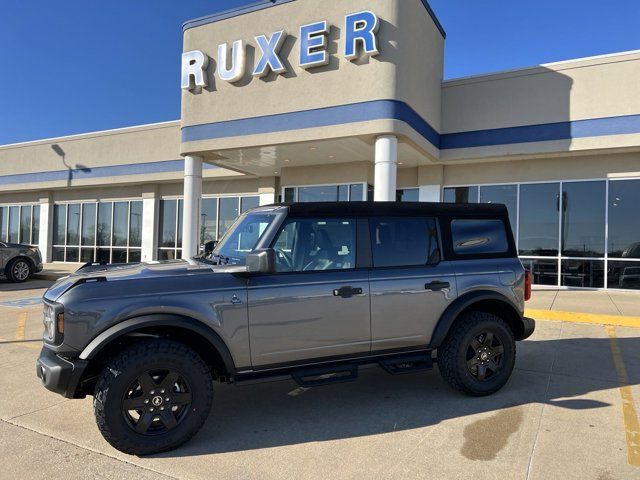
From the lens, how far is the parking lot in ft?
10.6

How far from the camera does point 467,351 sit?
457cm

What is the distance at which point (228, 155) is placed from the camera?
46.4ft

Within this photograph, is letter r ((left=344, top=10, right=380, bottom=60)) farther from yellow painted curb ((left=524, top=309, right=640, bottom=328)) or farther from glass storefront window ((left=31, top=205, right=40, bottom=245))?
glass storefront window ((left=31, top=205, right=40, bottom=245))

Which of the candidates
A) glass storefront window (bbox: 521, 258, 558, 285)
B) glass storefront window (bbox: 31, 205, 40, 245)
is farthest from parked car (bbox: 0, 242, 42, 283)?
glass storefront window (bbox: 521, 258, 558, 285)

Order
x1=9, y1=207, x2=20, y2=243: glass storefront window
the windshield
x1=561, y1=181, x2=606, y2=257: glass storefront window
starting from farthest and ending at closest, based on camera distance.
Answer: x1=9, y1=207, x2=20, y2=243: glass storefront window
x1=561, y1=181, x2=606, y2=257: glass storefront window
the windshield

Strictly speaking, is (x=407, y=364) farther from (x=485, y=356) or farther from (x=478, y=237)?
(x=478, y=237)

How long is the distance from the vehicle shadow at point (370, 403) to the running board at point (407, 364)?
37cm

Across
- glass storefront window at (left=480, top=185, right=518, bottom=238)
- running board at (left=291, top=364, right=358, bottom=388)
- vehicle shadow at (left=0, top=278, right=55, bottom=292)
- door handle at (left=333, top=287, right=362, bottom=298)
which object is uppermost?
glass storefront window at (left=480, top=185, right=518, bottom=238)

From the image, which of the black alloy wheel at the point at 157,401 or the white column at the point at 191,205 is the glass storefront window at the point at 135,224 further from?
the black alloy wheel at the point at 157,401

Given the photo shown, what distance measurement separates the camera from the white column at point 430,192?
14.5 m

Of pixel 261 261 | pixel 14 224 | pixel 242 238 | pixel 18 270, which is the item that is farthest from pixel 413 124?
pixel 14 224

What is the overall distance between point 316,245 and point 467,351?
6.14ft

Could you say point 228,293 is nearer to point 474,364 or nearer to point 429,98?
point 474,364

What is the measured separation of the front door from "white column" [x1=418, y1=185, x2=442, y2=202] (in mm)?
10754
